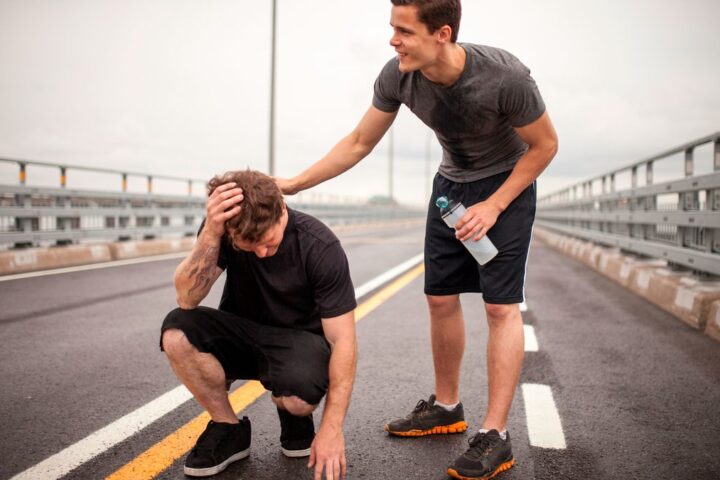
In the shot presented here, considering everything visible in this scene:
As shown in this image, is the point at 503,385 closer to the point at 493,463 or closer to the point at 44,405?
the point at 493,463

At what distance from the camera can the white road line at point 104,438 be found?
258cm

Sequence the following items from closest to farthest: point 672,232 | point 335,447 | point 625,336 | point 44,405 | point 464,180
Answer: point 335,447 → point 464,180 → point 44,405 → point 625,336 → point 672,232

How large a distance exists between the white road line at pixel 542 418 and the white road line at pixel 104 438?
189 cm

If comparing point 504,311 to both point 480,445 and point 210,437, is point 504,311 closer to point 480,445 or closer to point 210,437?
point 480,445

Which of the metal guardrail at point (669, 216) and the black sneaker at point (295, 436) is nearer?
the black sneaker at point (295, 436)

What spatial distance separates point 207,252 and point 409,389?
5.60 ft

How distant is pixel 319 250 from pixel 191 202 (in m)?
13.7

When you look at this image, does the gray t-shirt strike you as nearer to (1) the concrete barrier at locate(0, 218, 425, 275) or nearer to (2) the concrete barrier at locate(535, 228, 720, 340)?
(2) the concrete barrier at locate(535, 228, 720, 340)

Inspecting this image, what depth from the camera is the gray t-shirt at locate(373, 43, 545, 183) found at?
271 cm

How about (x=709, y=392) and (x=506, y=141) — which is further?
(x=709, y=392)

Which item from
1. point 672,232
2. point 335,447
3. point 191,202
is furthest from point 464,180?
point 191,202

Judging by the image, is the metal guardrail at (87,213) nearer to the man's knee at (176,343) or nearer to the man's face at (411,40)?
the man's knee at (176,343)

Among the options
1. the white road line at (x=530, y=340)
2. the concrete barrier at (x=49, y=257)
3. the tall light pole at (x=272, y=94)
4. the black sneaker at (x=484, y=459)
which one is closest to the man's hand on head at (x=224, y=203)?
the black sneaker at (x=484, y=459)

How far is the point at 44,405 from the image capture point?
3.43 meters
